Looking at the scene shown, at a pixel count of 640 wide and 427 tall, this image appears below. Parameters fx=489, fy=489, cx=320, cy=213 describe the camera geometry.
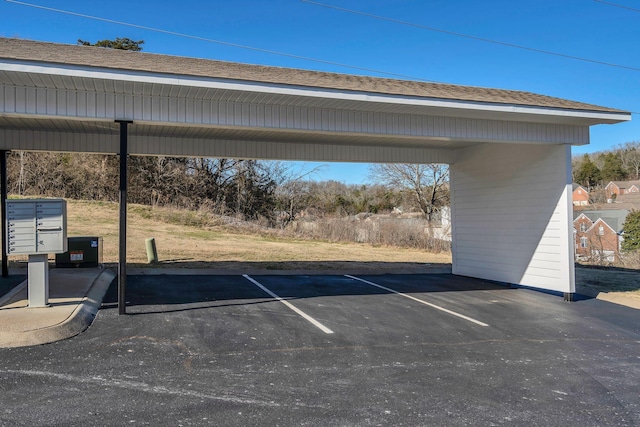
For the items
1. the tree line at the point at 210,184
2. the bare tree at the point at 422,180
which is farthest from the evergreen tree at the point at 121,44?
the bare tree at the point at 422,180

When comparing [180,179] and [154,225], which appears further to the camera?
[180,179]

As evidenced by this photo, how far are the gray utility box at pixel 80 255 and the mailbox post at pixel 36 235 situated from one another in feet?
15.7

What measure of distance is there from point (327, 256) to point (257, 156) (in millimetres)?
7506

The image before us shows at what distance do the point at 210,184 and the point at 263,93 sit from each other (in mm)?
25250

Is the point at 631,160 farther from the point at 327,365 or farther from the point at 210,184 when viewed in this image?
the point at 327,365

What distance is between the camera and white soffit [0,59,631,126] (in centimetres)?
641

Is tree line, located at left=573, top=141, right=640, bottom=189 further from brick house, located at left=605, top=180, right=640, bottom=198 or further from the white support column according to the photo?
the white support column

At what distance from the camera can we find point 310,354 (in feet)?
19.5

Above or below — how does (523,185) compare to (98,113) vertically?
below

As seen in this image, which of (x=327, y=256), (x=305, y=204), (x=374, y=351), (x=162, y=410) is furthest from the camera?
(x=305, y=204)

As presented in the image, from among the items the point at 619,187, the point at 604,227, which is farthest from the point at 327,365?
the point at 619,187

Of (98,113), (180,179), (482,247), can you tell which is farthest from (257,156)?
(180,179)

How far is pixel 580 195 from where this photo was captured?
7500cm

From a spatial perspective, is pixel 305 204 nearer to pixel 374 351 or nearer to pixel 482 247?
pixel 482 247
